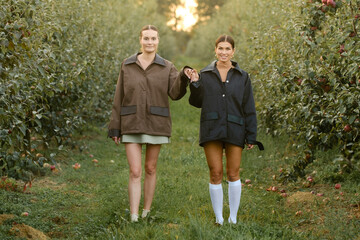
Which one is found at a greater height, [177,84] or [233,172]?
[177,84]

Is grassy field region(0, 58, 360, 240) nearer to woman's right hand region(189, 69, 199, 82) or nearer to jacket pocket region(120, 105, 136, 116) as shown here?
jacket pocket region(120, 105, 136, 116)

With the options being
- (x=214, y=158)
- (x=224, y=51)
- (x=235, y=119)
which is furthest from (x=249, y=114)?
(x=224, y=51)

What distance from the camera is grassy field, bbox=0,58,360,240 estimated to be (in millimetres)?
4391

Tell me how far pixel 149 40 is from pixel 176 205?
1998 mm

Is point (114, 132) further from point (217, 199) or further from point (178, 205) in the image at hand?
point (178, 205)

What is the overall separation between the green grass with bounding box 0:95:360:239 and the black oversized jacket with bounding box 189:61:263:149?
0.79 m

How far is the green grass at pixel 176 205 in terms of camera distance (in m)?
4.37

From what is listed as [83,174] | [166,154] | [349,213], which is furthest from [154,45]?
[166,154]

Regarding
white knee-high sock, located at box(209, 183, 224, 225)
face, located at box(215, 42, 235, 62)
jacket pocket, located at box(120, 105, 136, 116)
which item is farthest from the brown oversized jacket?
white knee-high sock, located at box(209, 183, 224, 225)

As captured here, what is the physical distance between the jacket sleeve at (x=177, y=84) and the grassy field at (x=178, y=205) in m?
1.15

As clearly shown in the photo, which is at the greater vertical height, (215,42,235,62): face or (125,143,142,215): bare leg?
(215,42,235,62): face

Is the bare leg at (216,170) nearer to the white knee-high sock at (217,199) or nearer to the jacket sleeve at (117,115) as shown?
the white knee-high sock at (217,199)

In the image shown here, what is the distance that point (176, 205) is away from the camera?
570 cm

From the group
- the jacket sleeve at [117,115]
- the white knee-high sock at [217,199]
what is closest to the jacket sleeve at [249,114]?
the white knee-high sock at [217,199]
